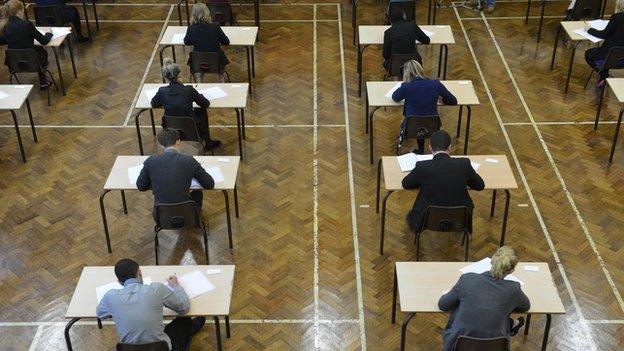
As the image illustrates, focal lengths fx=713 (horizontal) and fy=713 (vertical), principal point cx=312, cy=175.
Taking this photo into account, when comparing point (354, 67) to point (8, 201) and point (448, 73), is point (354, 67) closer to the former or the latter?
point (448, 73)

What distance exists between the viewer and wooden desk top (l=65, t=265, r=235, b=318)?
15.6 feet

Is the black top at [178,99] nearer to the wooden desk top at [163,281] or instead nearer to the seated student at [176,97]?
the seated student at [176,97]

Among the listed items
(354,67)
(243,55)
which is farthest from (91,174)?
(354,67)

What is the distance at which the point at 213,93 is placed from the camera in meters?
7.50

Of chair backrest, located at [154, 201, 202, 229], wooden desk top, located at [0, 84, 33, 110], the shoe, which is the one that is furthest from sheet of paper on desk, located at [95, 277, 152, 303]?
wooden desk top, located at [0, 84, 33, 110]

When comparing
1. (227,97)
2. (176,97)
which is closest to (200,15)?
(227,97)

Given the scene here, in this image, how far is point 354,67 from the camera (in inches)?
379

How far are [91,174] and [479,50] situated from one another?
5.59 metres

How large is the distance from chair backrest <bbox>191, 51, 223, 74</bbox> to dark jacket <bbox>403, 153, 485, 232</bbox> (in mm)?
3406

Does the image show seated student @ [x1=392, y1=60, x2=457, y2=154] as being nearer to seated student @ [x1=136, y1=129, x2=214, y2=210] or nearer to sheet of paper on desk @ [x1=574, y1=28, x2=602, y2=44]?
seated student @ [x1=136, y1=129, x2=214, y2=210]

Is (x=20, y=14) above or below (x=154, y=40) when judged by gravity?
above

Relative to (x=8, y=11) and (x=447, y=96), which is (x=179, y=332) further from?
(x=8, y=11)

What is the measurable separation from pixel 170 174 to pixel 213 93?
1854mm

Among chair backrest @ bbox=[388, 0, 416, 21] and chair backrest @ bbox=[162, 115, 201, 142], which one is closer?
chair backrest @ bbox=[162, 115, 201, 142]
